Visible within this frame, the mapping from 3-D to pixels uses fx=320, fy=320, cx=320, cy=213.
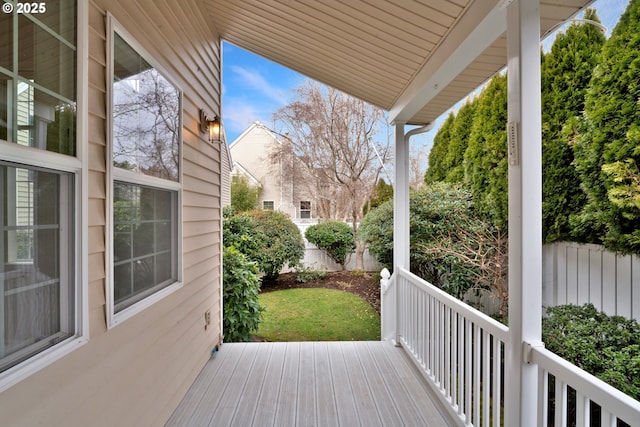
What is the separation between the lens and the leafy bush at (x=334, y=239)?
22.8 feet

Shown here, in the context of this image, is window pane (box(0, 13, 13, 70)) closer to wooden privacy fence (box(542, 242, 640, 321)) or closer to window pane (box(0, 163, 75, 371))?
window pane (box(0, 163, 75, 371))

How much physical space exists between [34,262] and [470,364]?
237 cm

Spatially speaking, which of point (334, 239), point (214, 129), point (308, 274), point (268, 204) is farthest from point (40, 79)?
point (268, 204)

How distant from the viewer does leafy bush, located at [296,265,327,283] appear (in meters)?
6.64

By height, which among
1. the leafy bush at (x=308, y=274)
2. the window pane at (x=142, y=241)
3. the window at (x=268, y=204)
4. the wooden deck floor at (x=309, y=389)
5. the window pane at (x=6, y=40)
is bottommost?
the wooden deck floor at (x=309, y=389)

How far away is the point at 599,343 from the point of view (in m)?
2.15

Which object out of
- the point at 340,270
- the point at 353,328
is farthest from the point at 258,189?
the point at 353,328

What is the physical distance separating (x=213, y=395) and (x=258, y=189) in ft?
27.1

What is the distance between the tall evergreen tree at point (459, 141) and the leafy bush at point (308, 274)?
3207 mm

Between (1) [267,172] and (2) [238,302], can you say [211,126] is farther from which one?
(1) [267,172]

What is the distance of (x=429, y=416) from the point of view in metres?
2.28

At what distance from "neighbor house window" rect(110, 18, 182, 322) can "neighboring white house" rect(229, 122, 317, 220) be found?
650 cm

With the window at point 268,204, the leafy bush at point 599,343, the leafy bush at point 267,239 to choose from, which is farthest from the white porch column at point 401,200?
the window at point 268,204

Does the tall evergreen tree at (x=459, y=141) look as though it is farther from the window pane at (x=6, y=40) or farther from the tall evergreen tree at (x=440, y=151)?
the window pane at (x=6, y=40)
